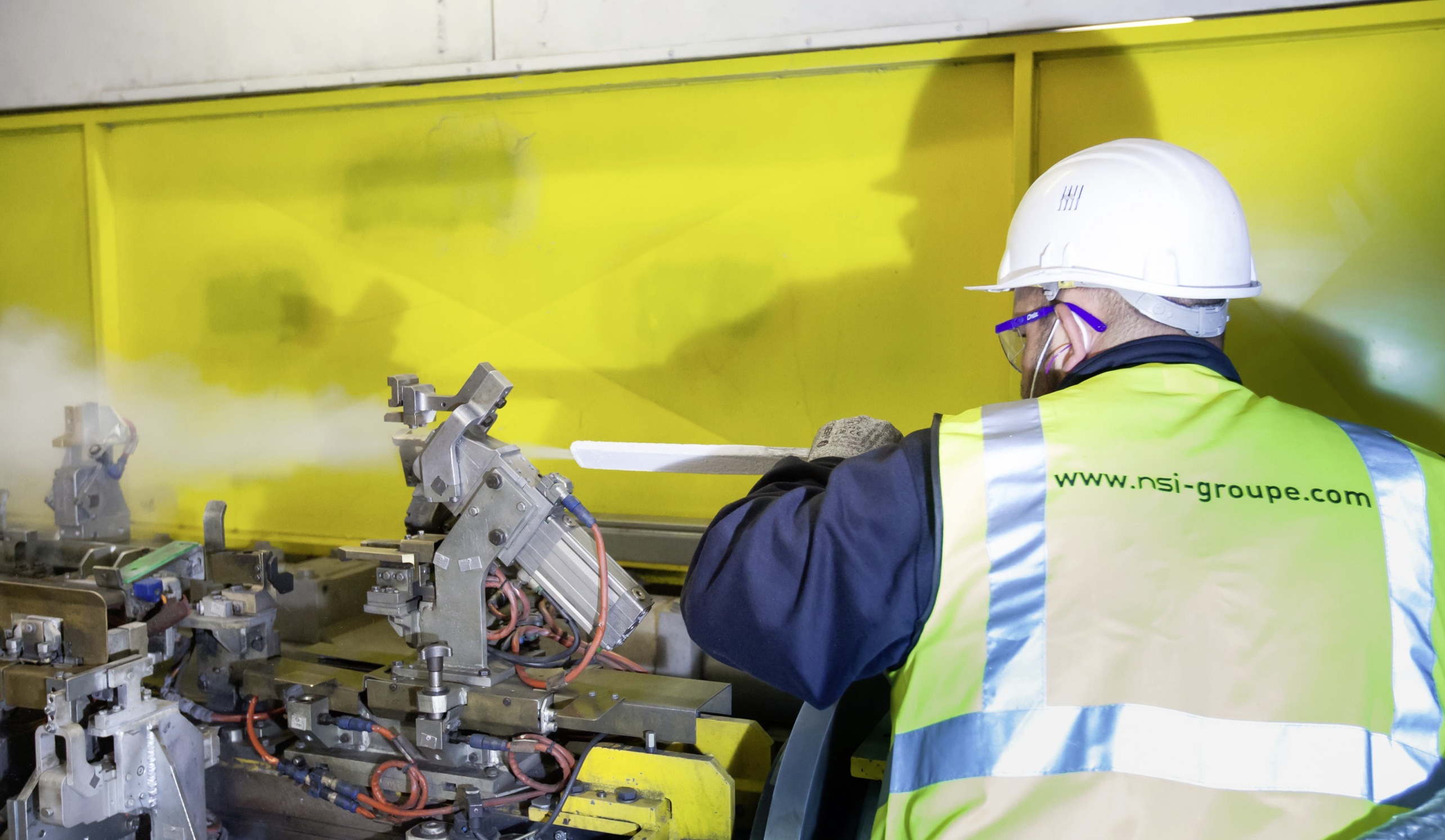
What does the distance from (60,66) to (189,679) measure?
2557 millimetres

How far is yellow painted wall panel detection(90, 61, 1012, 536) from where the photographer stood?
2.93 metres

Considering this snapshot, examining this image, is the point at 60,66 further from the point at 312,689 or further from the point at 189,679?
the point at 312,689

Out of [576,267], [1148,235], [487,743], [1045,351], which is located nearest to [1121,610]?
[1045,351]

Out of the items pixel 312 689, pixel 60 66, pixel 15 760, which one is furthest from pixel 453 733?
pixel 60 66

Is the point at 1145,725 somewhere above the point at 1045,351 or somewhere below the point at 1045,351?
below

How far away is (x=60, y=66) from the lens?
375cm

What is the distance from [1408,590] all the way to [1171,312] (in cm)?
54

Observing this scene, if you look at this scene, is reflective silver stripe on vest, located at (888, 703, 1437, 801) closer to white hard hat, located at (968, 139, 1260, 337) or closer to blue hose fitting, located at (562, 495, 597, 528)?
white hard hat, located at (968, 139, 1260, 337)

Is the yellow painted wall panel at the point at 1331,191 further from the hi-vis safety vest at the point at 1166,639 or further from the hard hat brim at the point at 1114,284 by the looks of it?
the hi-vis safety vest at the point at 1166,639

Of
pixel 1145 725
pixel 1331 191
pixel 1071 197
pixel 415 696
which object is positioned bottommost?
pixel 415 696

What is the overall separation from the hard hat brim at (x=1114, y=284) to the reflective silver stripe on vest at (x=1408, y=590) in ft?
1.27

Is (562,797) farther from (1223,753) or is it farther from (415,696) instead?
(1223,753)

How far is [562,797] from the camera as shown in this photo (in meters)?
2.01

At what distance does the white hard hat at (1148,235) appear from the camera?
5.31 feet
